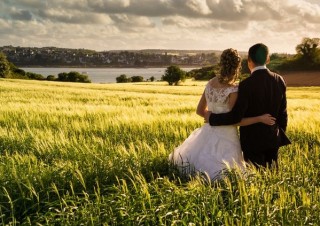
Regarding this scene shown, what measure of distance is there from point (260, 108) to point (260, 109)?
0.01 m

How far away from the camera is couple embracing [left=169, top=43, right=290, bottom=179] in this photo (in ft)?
16.6

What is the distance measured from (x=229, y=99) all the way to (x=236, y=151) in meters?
0.73

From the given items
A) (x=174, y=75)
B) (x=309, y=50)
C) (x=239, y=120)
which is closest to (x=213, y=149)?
(x=239, y=120)

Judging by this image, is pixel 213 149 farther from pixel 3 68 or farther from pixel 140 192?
pixel 3 68

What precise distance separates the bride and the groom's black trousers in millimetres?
197

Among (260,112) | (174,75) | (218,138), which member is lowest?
(174,75)

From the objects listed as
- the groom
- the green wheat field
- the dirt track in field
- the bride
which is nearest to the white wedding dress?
the bride

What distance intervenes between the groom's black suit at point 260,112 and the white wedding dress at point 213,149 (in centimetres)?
14

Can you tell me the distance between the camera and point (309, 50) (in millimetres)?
85438

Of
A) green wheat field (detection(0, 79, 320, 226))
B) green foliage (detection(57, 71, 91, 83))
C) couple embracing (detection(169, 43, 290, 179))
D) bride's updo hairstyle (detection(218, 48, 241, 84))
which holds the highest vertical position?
bride's updo hairstyle (detection(218, 48, 241, 84))

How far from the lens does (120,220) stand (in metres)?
3.65

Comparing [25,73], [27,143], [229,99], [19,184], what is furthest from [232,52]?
[25,73]

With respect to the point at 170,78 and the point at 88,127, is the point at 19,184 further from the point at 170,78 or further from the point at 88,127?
the point at 170,78

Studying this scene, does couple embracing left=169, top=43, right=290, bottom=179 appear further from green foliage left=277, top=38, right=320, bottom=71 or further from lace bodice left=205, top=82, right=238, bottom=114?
green foliage left=277, top=38, right=320, bottom=71
